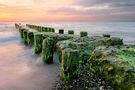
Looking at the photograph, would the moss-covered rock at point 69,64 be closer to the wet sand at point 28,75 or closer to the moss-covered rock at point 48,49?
the wet sand at point 28,75

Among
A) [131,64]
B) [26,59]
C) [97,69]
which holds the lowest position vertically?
[26,59]

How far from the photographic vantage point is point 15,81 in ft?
29.1

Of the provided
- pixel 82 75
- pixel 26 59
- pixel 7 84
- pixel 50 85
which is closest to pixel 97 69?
pixel 82 75

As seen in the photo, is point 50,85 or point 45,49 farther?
point 45,49

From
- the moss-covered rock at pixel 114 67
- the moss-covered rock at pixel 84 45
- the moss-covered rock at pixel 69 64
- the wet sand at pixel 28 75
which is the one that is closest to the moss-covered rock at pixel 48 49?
the wet sand at pixel 28 75

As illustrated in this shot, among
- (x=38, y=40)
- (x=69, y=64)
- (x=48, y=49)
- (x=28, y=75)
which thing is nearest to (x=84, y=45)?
(x=48, y=49)

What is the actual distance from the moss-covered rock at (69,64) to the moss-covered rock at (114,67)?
2.66ft

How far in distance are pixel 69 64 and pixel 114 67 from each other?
1.32m

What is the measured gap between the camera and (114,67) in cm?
670

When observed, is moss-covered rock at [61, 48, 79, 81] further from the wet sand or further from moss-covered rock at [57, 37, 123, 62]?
moss-covered rock at [57, 37, 123, 62]

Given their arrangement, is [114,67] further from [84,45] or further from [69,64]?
[84,45]

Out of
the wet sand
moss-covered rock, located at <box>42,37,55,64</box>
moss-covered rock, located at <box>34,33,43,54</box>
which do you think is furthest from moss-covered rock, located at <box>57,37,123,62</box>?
moss-covered rock, located at <box>34,33,43,54</box>

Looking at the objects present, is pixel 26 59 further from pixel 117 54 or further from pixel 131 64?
pixel 131 64

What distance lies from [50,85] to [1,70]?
11.8ft
